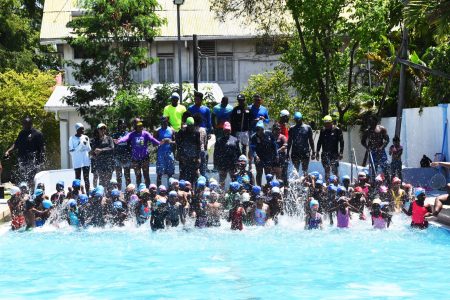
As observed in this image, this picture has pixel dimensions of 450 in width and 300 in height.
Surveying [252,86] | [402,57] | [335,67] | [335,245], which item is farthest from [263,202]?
[252,86]

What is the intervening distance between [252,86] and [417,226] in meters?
18.9

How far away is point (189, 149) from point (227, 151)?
0.77 metres

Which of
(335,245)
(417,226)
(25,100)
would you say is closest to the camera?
(335,245)

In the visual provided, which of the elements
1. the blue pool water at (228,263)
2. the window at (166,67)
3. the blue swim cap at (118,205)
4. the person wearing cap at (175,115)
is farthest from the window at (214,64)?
the blue pool water at (228,263)

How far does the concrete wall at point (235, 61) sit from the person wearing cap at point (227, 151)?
1806 centimetres

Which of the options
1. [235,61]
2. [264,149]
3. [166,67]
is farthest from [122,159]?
[235,61]

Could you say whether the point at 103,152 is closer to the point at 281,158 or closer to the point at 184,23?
the point at 281,158

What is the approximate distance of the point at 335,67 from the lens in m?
29.6

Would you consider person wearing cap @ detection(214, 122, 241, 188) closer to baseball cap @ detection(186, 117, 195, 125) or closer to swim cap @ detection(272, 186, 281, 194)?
baseball cap @ detection(186, 117, 195, 125)

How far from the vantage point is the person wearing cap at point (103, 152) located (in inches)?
799

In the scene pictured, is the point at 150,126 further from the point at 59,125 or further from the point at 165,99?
the point at 59,125

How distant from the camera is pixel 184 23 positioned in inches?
1475

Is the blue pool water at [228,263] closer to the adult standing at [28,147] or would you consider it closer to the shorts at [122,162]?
the shorts at [122,162]

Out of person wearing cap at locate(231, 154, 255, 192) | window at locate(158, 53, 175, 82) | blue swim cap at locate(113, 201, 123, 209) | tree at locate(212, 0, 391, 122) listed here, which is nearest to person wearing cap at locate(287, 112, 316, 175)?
person wearing cap at locate(231, 154, 255, 192)
